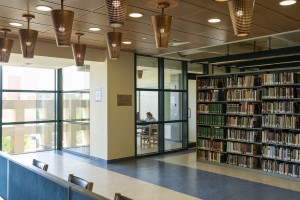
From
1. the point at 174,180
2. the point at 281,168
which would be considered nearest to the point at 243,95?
the point at 281,168

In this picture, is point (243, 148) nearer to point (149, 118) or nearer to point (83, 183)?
point (149, 118)

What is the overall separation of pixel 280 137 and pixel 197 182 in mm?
1961

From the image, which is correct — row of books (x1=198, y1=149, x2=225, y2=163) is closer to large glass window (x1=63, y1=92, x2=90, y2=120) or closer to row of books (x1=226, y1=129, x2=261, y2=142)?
row of books (x1=226, y1=129, x2=261, y2=142)

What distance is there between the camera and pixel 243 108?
6.69m

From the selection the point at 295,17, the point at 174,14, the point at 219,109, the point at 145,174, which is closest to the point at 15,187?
the point at 174,14

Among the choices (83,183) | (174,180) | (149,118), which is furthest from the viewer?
(149,118)

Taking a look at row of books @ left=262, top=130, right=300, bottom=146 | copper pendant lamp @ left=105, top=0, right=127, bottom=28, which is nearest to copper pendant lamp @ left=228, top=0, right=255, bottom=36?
copper pendant lamp @ left=105, top=0, right=127, bottom=28

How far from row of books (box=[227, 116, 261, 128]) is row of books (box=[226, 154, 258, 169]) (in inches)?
28.9

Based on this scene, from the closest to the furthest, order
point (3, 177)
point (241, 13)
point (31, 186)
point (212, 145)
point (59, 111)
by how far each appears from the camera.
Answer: point (241, 13) < point (31, 186) < point (3, 177) < point (212, 145) < point (59, 111)

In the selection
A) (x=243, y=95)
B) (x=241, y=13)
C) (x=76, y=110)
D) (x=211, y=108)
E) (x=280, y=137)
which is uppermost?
(x=241, y=13)

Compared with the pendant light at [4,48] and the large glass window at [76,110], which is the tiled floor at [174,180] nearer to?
the large glass window at [76,110]

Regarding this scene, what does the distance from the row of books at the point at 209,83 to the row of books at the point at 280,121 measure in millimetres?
1494

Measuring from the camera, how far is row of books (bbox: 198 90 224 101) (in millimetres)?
7245

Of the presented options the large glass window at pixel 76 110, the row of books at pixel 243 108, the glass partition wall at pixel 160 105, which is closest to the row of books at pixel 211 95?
the row of books at pixel 243 108
